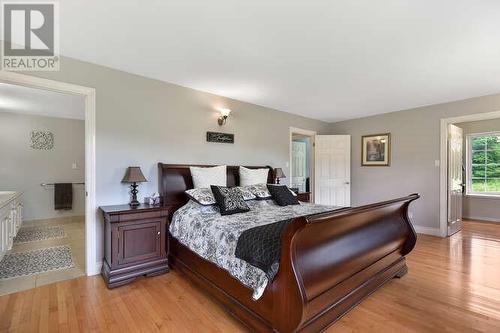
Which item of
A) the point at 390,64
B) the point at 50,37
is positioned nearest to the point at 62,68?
the point at 50,37

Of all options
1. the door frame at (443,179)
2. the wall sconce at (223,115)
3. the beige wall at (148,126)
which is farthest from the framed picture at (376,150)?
the wall sconce at (223,115)

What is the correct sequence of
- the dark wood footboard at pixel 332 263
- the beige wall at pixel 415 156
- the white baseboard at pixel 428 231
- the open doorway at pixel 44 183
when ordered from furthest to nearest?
the white baseboard at pixel 428 231 → the beige wall at pixel 415 156 → the open doorway at pixel 44 183 → the dark wood footboard at pixel 332 263

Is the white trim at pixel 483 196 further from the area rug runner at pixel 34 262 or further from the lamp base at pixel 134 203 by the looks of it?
the area rug runner at pixel 34 262

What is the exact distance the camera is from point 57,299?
224 cm

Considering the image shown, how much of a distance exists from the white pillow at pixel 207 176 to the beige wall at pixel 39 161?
3894mm

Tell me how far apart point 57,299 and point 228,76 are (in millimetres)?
2996

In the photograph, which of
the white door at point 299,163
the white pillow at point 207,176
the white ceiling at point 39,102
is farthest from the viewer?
the white door at point 299,163

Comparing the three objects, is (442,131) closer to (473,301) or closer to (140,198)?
(473,301)

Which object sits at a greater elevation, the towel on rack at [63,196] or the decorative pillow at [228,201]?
the decorative pillow at [228,201]

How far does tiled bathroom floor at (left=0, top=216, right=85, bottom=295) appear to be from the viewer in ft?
8.13

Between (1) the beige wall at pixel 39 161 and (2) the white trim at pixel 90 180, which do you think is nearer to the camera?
(2) the white trim at pixel 90 180

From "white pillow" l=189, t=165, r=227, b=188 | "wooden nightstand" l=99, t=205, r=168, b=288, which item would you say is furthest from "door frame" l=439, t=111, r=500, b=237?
"wooden nightstand" l=99, t=205, r=168, b=288

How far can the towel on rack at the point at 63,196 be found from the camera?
521cm

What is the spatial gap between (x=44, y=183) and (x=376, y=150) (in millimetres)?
7229
